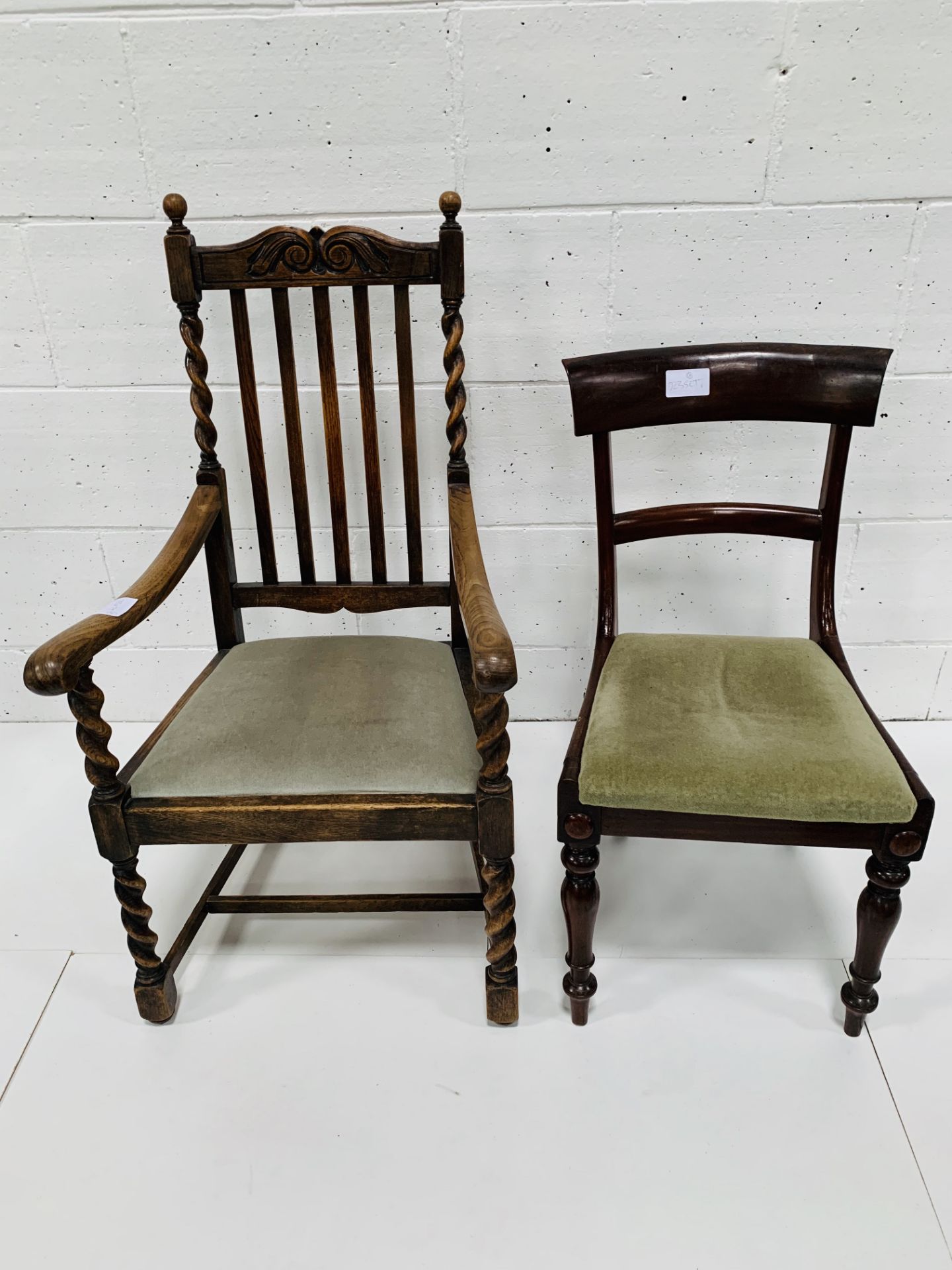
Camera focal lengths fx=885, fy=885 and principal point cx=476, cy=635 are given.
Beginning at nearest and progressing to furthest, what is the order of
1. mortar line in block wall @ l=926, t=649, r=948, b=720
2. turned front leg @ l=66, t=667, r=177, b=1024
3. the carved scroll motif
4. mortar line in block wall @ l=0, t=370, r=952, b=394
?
turned front leg @ l=66, t=667, r=177, b=1024, the carved scroll motif, mortar line in block wall @ l=0, t=370, r=952, b=394, mortar line in block wall @ l=926, t=649, r=948, b=720

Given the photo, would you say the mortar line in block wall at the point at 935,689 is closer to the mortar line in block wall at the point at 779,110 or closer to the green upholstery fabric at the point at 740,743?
the green upholstery fabric at the point at 740,743

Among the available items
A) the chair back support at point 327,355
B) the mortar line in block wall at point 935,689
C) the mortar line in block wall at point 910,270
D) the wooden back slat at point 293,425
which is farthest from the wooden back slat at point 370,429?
the mortar line in block wall at point 935,689

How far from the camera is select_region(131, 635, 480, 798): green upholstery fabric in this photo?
1216 millimetres

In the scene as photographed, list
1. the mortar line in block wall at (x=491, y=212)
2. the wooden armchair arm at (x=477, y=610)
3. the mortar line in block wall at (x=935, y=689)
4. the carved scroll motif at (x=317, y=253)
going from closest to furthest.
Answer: the wooden armchair arm at (x=477, y=610)
the carved scroll motif at (x=317, y=253)
the mortar line in block wall at (x=491, y=212)
the mortar line in block wall at (x=935, y=689)

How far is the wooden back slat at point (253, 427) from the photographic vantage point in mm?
1457

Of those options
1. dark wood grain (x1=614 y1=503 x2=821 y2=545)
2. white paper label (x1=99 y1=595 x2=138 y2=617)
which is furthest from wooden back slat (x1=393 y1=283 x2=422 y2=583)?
white paper label (x1=99 y1=595 x2=138 y2=617)

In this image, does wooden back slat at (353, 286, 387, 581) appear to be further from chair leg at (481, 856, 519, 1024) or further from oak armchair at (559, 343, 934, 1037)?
chair leg at (481, 856, 519, 1024)

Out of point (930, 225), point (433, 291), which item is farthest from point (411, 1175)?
point (930, 225)

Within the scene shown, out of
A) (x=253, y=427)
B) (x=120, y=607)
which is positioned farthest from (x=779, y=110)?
(x=120, y=607)

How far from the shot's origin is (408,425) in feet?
4.95

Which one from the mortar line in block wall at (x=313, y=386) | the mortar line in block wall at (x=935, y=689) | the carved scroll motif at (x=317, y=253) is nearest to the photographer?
the carved scroll motif at (x=317, y=253)

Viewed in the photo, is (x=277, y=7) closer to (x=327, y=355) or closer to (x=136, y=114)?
(x=136, y=114)

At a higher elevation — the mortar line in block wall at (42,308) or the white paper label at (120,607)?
the mortar line in block wall at (42,308)

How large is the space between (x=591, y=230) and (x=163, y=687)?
1425mm
